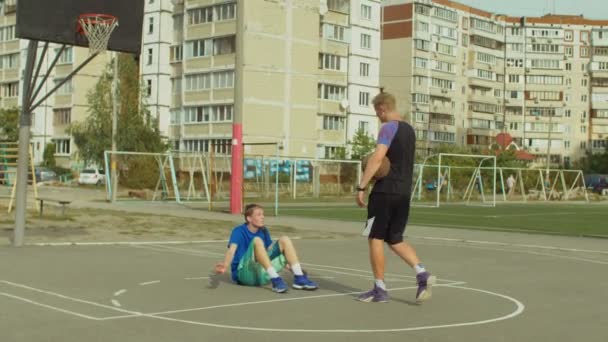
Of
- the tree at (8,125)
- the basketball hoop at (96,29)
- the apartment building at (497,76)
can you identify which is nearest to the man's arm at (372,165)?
the basketball hoop at (96,29)

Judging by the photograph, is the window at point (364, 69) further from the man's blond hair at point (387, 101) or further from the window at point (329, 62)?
the man's blond hair at point (387, 101)

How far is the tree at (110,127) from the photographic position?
6147 cm

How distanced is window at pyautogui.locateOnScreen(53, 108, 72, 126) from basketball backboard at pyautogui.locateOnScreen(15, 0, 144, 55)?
2676 inches

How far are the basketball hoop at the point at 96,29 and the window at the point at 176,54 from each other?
60.9 metres

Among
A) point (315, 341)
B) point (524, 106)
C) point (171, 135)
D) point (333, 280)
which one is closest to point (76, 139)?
point (171, 135)

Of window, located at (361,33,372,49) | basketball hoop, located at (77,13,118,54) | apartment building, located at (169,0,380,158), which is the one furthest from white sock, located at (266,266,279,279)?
window, located at (361,33,372,49)

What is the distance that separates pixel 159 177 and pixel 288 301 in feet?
103

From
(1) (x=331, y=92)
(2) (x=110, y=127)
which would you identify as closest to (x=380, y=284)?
(2) (x=110, y=127)

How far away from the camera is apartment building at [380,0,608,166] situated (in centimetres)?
10769

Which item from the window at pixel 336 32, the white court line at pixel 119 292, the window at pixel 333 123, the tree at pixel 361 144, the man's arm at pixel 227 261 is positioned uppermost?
the window at pixel 336 32

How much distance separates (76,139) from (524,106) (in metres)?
79.3

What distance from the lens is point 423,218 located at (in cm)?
3086

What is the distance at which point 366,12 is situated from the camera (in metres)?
85.9

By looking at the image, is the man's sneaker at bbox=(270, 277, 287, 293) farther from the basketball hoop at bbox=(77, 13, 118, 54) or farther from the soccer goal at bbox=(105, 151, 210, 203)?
the soccer goal at bbox=(105, 151, 210, 203)
